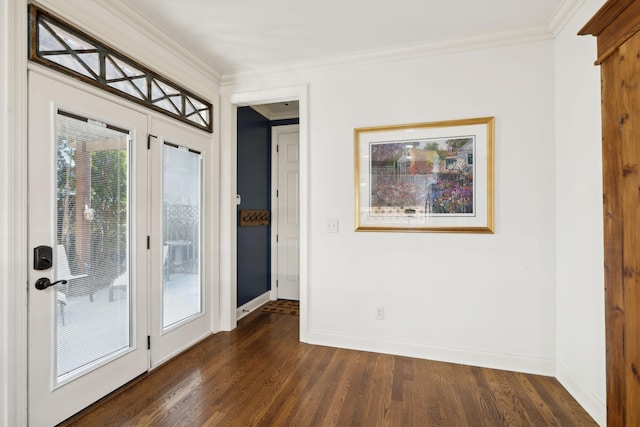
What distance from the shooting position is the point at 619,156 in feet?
4.18

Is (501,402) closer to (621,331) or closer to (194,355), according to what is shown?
(621,331)

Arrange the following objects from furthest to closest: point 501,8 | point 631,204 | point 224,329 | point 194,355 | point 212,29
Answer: point 224,329 → point 194,355 → point 212,29 → point 501,8 → point 631,204

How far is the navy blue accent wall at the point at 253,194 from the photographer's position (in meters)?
3.69

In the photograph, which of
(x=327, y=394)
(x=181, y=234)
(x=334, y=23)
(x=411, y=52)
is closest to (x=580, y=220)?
(x=411, y=52)

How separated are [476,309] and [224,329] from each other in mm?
2444

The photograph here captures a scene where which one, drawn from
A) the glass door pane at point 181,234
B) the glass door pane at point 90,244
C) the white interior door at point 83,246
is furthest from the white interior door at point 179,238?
the glass door pane at point 90,244

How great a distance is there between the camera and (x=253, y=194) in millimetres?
3990

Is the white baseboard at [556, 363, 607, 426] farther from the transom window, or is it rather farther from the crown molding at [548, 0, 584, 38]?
the transom window

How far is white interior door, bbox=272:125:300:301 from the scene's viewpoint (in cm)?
433

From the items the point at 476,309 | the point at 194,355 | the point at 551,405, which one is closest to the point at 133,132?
the point at 194,355

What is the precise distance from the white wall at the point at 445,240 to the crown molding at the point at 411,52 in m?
0.05
